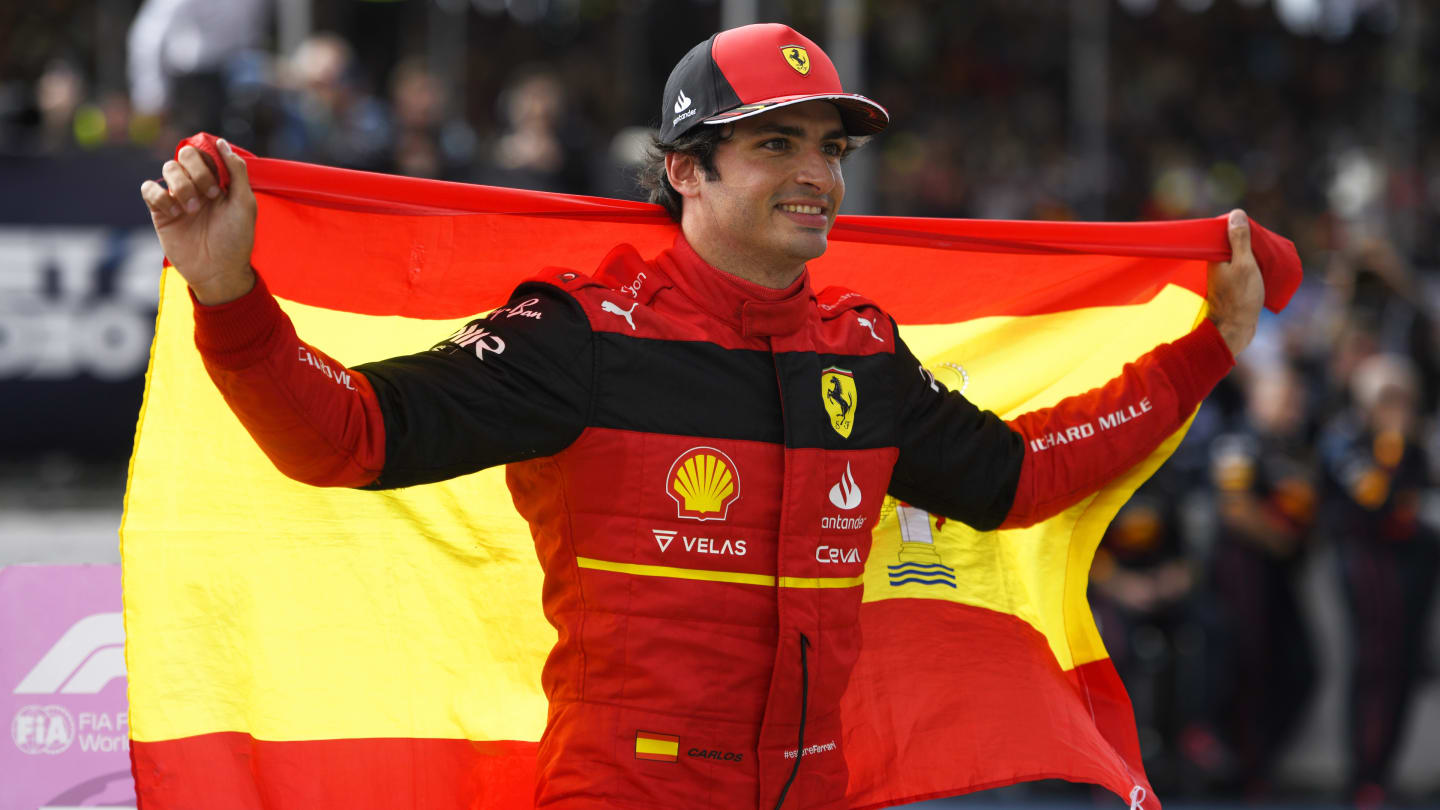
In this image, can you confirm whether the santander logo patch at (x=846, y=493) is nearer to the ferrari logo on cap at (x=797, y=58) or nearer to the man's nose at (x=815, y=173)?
the man's nose at (x=815, y=173)

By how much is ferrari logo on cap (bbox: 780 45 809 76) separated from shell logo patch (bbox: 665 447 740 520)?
66 centimetres

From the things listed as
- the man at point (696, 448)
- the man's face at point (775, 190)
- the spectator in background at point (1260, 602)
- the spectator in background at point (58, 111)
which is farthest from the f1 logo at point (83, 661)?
the spectator in background at point (58, 111)

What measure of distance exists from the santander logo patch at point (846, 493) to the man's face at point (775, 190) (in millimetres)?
372

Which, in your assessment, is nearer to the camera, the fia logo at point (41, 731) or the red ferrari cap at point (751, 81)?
the red ferrari cap at point (751, 81)

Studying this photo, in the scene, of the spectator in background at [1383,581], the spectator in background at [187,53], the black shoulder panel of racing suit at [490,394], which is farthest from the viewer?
the spectator in background at [187,53]

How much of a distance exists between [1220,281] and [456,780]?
1.85m

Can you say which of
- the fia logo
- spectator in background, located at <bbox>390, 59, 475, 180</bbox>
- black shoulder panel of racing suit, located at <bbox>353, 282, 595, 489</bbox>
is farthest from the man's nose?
spectator in background, located at <bbox>390, 59, 475, 180</bbox>

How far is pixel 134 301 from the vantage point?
7332mm

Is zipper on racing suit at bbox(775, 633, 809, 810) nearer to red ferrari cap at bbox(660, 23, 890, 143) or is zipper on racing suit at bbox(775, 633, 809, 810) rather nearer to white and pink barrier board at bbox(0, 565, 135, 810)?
red ferrari cap at bbox(660, 23, 890, 143)

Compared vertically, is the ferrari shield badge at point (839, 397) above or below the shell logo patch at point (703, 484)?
above

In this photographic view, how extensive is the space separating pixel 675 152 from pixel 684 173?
0.13ft

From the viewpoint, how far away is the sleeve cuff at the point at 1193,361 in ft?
11.0

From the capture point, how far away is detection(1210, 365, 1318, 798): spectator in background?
723 centimetres

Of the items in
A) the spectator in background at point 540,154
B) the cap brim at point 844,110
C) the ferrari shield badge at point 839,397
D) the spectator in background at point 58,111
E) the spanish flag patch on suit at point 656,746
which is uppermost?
the spectator in background at point 58,111
